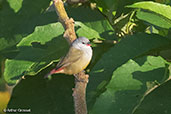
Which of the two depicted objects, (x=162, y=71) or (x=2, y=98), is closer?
(x=162, y=71)

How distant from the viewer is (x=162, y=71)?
2.93 ft

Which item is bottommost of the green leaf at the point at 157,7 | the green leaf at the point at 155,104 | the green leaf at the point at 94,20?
the green leaf at the point at 155,104

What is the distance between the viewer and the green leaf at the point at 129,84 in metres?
0.85

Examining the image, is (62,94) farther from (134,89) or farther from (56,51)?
(134,89)

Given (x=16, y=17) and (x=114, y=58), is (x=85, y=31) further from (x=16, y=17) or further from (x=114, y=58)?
(x=16, y=17)

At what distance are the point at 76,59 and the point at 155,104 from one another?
0.23 m

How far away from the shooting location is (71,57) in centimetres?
92

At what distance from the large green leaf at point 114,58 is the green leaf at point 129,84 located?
0.23 ft

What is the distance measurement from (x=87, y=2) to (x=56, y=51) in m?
0.32

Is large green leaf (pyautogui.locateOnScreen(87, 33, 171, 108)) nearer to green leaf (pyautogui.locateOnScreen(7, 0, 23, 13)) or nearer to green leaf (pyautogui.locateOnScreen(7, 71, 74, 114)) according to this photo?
green leaf (pyautogui.locateOnScreen(7, 71, 74, 114))

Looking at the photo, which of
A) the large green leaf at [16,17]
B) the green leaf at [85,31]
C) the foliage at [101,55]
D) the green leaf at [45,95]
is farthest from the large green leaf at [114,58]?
the large green leaf at [16,17]

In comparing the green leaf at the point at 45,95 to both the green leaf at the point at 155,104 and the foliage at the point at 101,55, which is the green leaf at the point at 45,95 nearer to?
the foliage at the point at 101,55

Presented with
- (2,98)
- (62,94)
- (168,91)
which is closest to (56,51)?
(62,94)

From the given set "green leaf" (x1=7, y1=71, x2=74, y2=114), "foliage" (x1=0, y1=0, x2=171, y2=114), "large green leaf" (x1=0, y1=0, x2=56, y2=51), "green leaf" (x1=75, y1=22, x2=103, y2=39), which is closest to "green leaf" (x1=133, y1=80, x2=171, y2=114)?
"foliage" (x1=0, y1=0, x2=171, y2=114)
